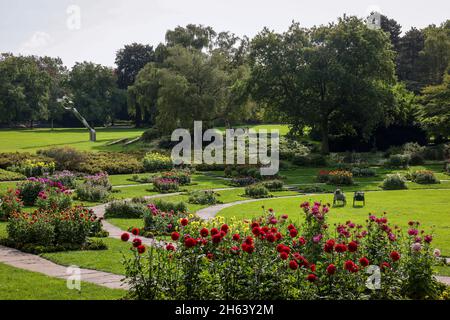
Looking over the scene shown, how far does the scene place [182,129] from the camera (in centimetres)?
4378

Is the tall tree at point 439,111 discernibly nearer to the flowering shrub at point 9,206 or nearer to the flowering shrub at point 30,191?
the flowering shrub at point 30,191

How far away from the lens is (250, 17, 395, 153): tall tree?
1439 inches

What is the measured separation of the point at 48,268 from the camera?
972cm

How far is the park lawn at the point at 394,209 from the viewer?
50.0ft

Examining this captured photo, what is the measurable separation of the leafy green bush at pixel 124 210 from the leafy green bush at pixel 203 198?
11.5 feet

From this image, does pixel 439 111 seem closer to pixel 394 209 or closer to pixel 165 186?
pixel 394 209

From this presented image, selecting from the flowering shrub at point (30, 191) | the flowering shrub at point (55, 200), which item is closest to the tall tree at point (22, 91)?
the flowering shrub at point (30, 191)

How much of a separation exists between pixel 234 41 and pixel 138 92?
1765cm

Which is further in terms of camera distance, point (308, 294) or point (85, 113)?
point (85, 113)

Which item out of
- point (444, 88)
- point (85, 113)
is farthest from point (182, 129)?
point (85, 113)

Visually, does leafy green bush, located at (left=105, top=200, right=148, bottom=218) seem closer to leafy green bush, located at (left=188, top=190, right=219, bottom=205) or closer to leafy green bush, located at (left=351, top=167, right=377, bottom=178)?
leafy green bush, located at (left=188, top=190, right=219, bottom=205)

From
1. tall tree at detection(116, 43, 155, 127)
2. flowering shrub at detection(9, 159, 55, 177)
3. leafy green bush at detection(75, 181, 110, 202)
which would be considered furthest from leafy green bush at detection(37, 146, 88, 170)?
tall tree at detection(116, 43, 155, 127)

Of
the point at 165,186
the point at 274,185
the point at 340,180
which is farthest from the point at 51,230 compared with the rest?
the point at 340,180
